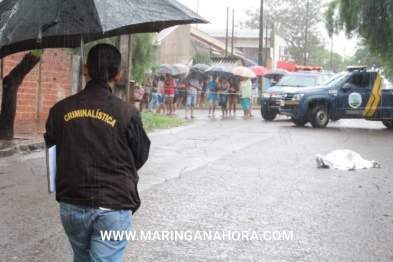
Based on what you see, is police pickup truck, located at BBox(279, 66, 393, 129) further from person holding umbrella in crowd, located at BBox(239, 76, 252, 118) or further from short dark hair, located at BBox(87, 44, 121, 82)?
short dark hair, located at BBox(87, 44, 121, 82)

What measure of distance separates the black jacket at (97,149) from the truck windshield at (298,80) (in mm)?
20424

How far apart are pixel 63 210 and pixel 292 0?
264 feet

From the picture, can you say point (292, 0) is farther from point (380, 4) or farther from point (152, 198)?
point (152, 198)

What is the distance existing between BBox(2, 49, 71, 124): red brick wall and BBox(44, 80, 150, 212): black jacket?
1448 cm

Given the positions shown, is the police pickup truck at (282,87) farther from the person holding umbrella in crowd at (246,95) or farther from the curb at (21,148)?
the curb at (21,148)

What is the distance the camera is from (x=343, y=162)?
11.5 meters

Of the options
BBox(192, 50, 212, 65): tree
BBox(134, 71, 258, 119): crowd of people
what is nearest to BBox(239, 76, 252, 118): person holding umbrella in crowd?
BBox(134, 71, 258, 119): crowd of people

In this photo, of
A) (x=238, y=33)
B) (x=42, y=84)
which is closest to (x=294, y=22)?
(x=238, y=33)

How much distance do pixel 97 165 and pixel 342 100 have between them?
1760cm

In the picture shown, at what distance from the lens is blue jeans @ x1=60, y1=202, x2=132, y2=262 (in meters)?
3.28

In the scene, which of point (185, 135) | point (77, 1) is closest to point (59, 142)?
point (77, 1)

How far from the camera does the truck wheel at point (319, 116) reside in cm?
2017

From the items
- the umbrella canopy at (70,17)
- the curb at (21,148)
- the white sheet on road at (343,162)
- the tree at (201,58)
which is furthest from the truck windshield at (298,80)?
the umbrella canopy at (70,17)

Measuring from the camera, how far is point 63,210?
341 centimetres
